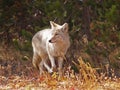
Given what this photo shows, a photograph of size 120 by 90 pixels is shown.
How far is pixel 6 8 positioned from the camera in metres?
11.9

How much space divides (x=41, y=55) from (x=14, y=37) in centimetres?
194

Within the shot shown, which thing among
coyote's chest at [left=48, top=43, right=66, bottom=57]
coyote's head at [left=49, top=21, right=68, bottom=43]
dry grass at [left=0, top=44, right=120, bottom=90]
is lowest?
dry grass at [left=0, top=44, right=120, bottom=90]

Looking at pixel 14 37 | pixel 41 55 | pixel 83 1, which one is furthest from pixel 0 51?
pixel 83 1

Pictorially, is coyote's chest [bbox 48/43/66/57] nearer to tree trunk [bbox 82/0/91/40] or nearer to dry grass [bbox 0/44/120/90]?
dry grass [bbox 0/44/120/90]

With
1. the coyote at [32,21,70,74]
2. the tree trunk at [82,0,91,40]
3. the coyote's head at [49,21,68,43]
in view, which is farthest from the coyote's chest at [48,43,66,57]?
the tree trunk at [82,0,91,40]

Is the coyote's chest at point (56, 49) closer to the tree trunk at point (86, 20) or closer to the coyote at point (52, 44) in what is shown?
the coyote at point (52, 44)

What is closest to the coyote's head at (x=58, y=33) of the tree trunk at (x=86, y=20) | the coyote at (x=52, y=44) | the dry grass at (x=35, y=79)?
the coyote at (x=52, y=44)

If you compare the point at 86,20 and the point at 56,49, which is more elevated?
the point at 86,20

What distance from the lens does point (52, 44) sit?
970cm

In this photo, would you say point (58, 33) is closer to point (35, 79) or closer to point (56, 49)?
point (56, 49)

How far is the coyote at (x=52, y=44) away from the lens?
955 centimetres

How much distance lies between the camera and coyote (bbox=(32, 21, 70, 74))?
9.55 meters

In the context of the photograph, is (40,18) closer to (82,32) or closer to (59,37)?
(82,32)

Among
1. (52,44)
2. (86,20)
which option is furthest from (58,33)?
(86,20)
